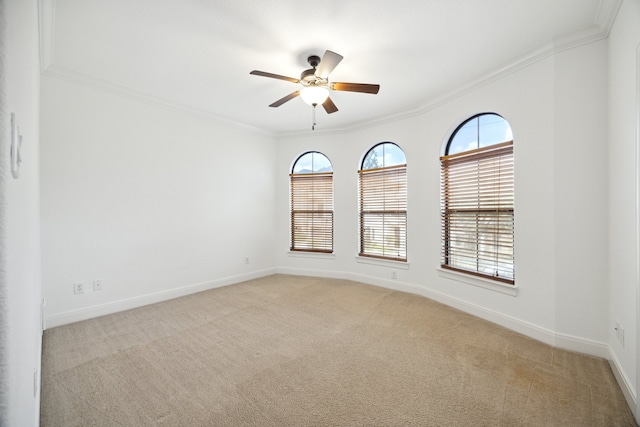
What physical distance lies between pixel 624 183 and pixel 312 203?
13.4ft

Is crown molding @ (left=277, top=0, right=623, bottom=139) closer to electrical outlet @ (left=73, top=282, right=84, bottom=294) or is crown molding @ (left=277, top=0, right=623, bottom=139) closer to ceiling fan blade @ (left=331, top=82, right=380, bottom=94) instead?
ceiling fan blade @ (left=331, top=82, right=380, bottom=94)

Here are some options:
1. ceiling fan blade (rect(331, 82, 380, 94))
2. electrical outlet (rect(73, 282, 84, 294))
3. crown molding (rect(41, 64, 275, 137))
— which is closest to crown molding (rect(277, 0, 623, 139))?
ceiling fan blade (rect(331, 82, 380, 94))

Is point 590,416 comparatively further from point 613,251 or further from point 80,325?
point 80,325

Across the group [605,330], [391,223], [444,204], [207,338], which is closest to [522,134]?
[444,204]

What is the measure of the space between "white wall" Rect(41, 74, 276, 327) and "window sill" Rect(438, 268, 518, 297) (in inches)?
127

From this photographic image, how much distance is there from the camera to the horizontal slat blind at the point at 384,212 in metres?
4.49

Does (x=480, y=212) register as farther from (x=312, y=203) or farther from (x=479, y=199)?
(x=312, y=203)

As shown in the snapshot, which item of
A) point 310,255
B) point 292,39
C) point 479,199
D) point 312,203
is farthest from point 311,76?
point 310,255

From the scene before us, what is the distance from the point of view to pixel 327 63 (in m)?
2.40

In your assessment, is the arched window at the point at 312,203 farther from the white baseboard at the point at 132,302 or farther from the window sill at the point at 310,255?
the white baseboard at the point at 132,302

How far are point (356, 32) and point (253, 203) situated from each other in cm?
344

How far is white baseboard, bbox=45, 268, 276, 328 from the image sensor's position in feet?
10.1

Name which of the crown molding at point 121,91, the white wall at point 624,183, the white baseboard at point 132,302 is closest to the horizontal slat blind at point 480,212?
the white wall at point 624,183

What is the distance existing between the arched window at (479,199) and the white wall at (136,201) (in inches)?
129
